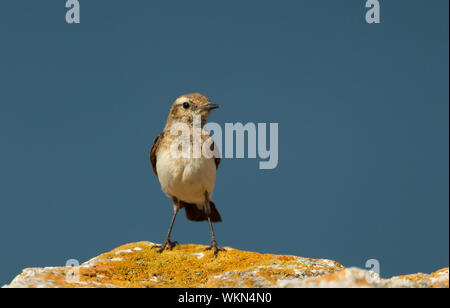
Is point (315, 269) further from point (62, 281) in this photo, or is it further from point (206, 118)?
point (206, 118)

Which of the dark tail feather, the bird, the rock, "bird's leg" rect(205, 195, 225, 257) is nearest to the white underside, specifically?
the bird

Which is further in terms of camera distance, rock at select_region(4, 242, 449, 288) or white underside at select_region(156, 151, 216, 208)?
white underside at select_region(156, 151, 216, 208)

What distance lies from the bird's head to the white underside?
2.64 ft

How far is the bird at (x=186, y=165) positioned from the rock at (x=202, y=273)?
2.62 feet

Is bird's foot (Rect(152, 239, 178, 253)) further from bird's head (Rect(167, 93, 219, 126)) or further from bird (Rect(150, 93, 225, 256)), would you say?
bird's head (Rect(167, 93, 219, 126))

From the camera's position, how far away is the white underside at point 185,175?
9.32m

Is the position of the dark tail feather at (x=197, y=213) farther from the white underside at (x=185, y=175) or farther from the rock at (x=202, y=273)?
the rock at (x=202, y=273)

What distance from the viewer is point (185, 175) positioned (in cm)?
934

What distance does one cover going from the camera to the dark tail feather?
35.1 ft

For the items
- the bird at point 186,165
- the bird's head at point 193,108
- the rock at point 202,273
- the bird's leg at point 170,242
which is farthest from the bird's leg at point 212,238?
the bird's head at point 193,108
